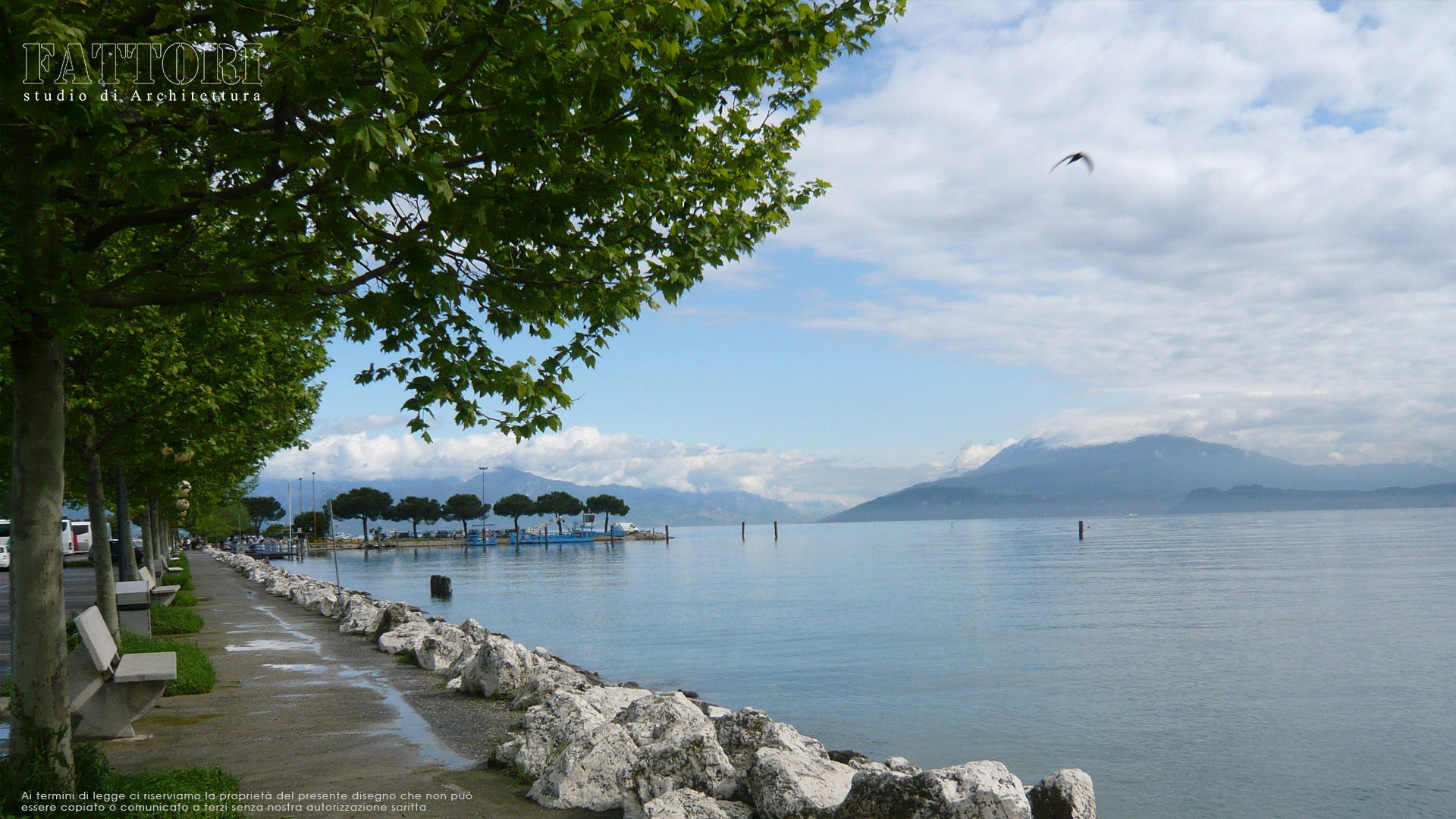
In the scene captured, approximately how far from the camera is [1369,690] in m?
21.9

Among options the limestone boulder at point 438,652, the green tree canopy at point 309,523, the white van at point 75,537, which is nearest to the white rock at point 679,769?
the limestone boulder at point 438,652

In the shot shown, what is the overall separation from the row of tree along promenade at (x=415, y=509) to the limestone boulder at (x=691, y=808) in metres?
155

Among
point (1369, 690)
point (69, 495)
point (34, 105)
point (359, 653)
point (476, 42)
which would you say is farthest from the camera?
point (69, 495)

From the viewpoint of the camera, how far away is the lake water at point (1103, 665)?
15.7 metres

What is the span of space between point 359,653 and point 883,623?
21.9 m

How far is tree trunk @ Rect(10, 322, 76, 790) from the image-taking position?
6.42 meters

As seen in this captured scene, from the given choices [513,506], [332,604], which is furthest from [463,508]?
[332,604]

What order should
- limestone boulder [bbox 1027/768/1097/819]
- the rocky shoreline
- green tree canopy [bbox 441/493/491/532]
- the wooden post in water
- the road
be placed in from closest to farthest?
Result: the rocky shoreline, limestone boulder [bbox 1027/768/1097/819], the road, the wooden post in water, green tree canopy [bbox 441/493/491/532]

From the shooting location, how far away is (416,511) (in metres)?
176

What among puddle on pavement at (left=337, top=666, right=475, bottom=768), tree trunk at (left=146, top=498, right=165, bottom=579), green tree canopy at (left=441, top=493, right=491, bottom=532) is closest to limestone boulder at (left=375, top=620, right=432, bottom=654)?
puddle on pavement at (left=337, top=666, right=475, bottom=768)

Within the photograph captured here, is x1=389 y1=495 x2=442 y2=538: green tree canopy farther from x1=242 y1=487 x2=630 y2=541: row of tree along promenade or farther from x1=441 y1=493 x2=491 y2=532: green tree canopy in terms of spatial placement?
x1=441 y1=493 x2=491 y2=532: green tree canopy

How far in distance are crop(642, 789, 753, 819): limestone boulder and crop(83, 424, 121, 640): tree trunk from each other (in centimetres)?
1112

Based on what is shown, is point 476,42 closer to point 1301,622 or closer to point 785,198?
point 785,198

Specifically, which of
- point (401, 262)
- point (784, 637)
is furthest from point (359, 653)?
point (784, 637)
